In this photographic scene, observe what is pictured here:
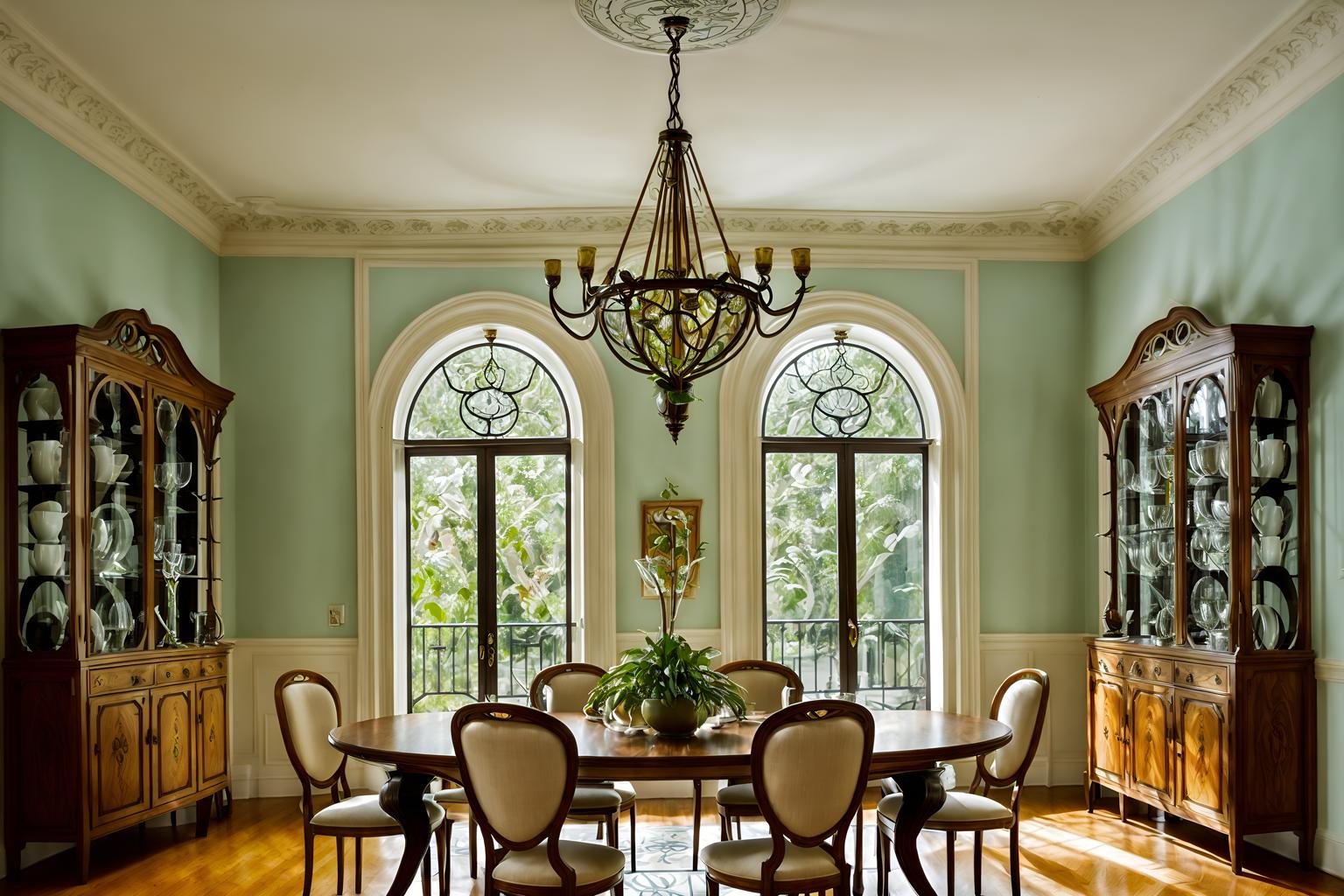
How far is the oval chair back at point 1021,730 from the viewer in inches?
169

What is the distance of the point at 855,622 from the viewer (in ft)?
22.1

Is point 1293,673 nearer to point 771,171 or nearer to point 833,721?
point 833,721

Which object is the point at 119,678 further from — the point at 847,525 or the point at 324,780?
the point at 847,525

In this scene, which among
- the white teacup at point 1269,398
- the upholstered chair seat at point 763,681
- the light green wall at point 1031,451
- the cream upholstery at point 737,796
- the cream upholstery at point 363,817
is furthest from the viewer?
the light green wall at point 1031,451

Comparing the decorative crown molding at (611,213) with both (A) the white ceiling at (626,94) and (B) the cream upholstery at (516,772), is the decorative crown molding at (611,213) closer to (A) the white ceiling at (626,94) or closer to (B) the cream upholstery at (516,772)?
(A) the white ceiling at (626,94)

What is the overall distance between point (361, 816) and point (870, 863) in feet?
7.26

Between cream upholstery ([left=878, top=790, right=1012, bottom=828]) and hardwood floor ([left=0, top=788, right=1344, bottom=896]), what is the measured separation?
48cm

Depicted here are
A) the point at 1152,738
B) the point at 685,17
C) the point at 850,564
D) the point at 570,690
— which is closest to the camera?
the point at 685,17

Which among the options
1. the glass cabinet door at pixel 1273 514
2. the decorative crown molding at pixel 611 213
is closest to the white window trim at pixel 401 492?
the decorative crown molding at pixel 611 213

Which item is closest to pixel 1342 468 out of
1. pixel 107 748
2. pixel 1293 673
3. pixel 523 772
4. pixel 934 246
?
pixel 1293 673

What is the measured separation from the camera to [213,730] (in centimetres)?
568

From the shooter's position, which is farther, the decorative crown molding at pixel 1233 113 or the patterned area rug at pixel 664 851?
the patterned area rug at pixel 664 851

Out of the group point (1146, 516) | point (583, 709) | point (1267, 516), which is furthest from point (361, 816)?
point (1146, 516)

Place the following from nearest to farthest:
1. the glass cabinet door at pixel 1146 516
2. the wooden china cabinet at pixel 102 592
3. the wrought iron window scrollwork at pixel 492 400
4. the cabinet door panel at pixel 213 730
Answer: the wooden china cabinet at pixel 102 592, the glass cabinet door at pixel 1146 516, the cabinet door panel at pixel 213 730, the wrought iron window scrollwork at pixel 492 400
